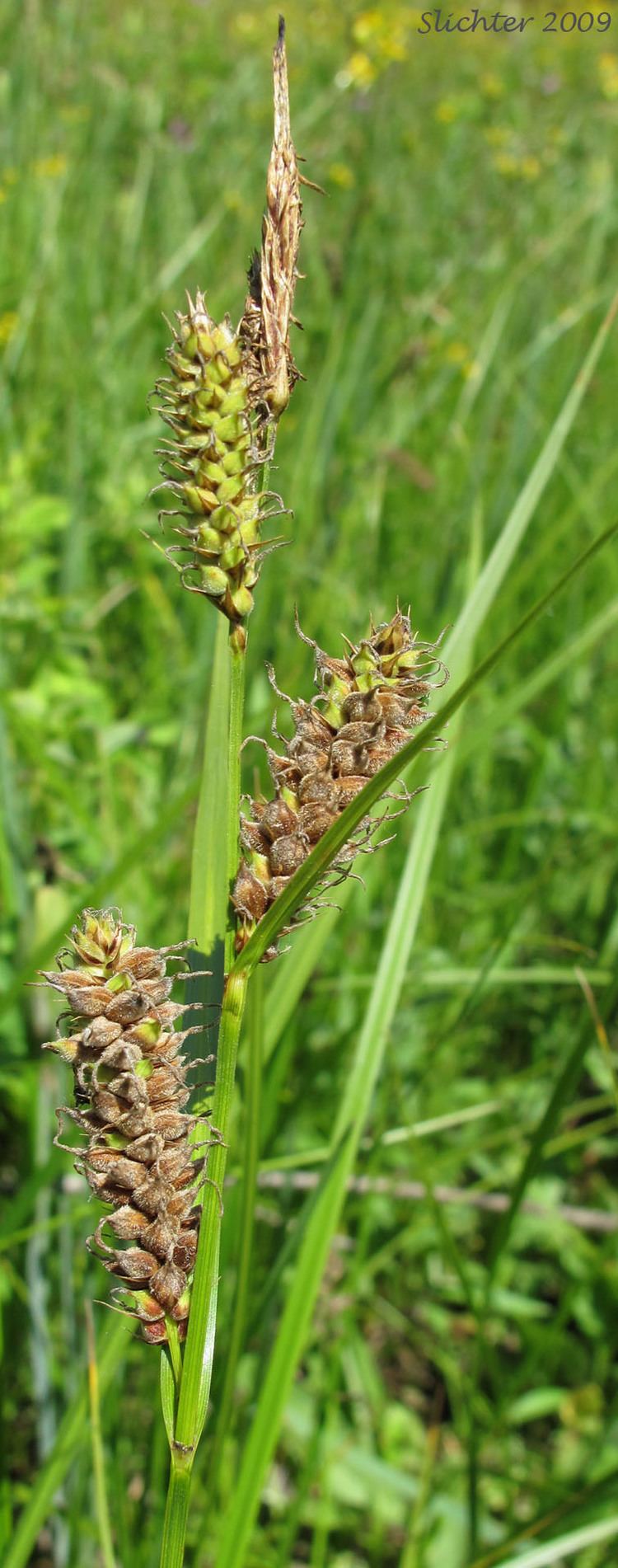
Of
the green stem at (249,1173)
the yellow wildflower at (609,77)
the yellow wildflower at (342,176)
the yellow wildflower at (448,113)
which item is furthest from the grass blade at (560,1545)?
the yellow wildflower at (609,77)

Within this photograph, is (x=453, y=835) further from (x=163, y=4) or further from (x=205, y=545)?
(x=163, y=4)

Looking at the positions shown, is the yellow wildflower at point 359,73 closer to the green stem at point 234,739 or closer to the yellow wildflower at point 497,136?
the yellow wildflower at point 497,136

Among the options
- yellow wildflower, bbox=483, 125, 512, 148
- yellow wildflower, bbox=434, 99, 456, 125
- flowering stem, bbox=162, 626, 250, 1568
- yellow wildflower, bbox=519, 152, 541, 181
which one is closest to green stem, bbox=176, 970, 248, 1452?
flowering stem, bbox=162, 626, 250, 1568

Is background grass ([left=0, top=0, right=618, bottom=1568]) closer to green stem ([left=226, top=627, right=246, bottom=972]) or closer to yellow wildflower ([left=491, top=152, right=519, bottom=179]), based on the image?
green stem ([left=226, top=627, right=246, bottom=972])

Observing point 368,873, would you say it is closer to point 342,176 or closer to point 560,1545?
point 560,1545

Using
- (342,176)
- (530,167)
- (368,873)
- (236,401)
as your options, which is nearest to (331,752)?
(236,401)

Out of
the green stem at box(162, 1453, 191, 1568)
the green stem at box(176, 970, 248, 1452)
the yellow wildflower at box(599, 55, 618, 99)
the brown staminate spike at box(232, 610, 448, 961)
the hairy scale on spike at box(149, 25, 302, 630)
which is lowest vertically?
the green stem at box(162, 1453, 191, 1568)
